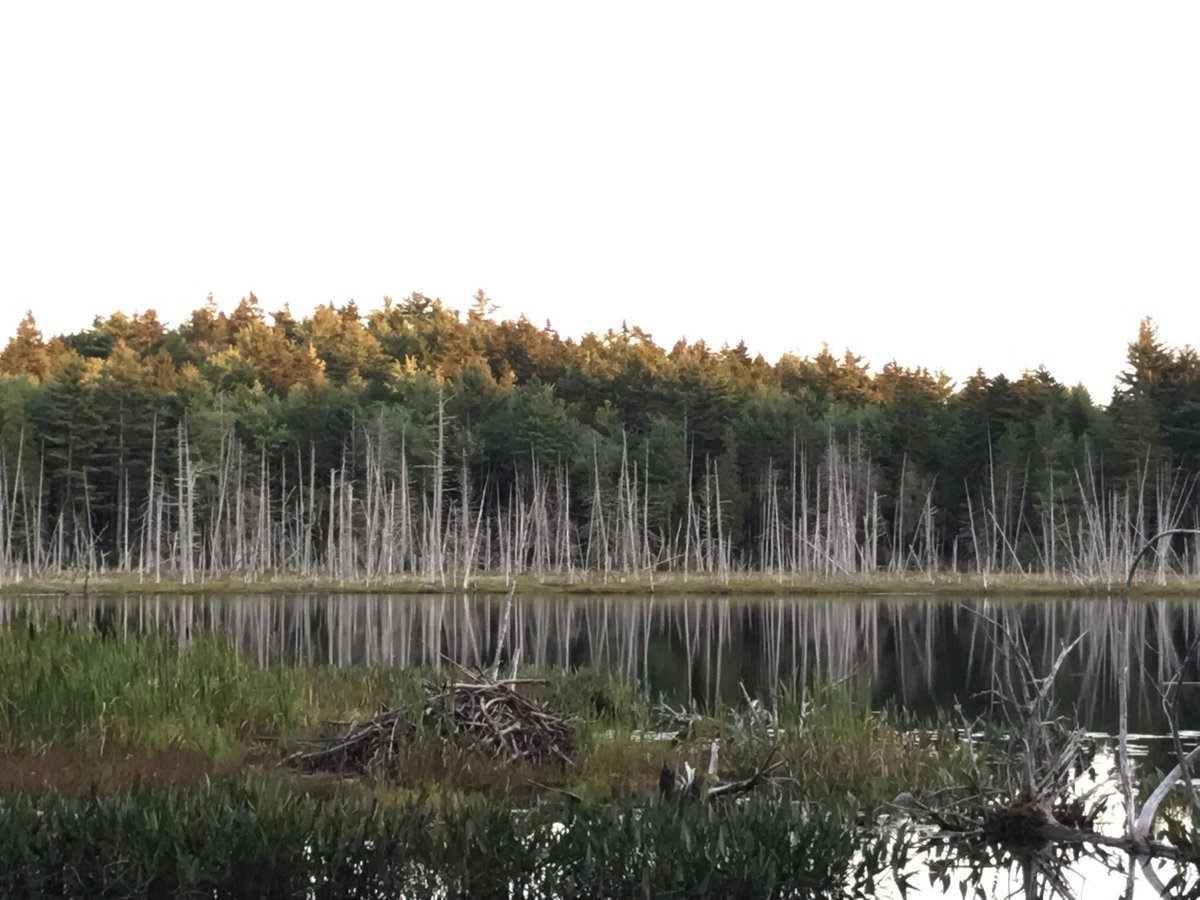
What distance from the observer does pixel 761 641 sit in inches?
1276

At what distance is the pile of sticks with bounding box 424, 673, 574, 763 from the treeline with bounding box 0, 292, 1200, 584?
4391 centimetres

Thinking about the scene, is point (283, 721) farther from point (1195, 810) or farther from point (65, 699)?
point (1195, 810)

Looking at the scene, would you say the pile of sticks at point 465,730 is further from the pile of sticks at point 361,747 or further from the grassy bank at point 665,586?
the grassy bank at point 665,586

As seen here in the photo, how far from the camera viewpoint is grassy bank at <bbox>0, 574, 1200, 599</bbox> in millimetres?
51344

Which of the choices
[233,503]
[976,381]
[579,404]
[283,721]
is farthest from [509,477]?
[283,721]

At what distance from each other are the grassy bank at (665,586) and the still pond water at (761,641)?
0.68 m

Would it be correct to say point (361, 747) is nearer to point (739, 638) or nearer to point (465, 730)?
point (465, 730)

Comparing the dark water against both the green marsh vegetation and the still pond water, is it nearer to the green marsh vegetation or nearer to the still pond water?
the still pond water

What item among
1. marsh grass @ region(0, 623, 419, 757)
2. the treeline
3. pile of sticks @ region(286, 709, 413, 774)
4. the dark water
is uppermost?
the treeline

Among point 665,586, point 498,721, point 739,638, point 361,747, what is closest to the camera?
point 361,747

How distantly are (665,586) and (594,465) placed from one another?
52.7ft

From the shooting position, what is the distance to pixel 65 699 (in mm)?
13422

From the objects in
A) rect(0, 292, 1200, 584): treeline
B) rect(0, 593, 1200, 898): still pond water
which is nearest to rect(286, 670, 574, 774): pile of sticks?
rect(0, 593, 1200, 898): still pond water

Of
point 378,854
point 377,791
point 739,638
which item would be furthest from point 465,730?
point 739,638
